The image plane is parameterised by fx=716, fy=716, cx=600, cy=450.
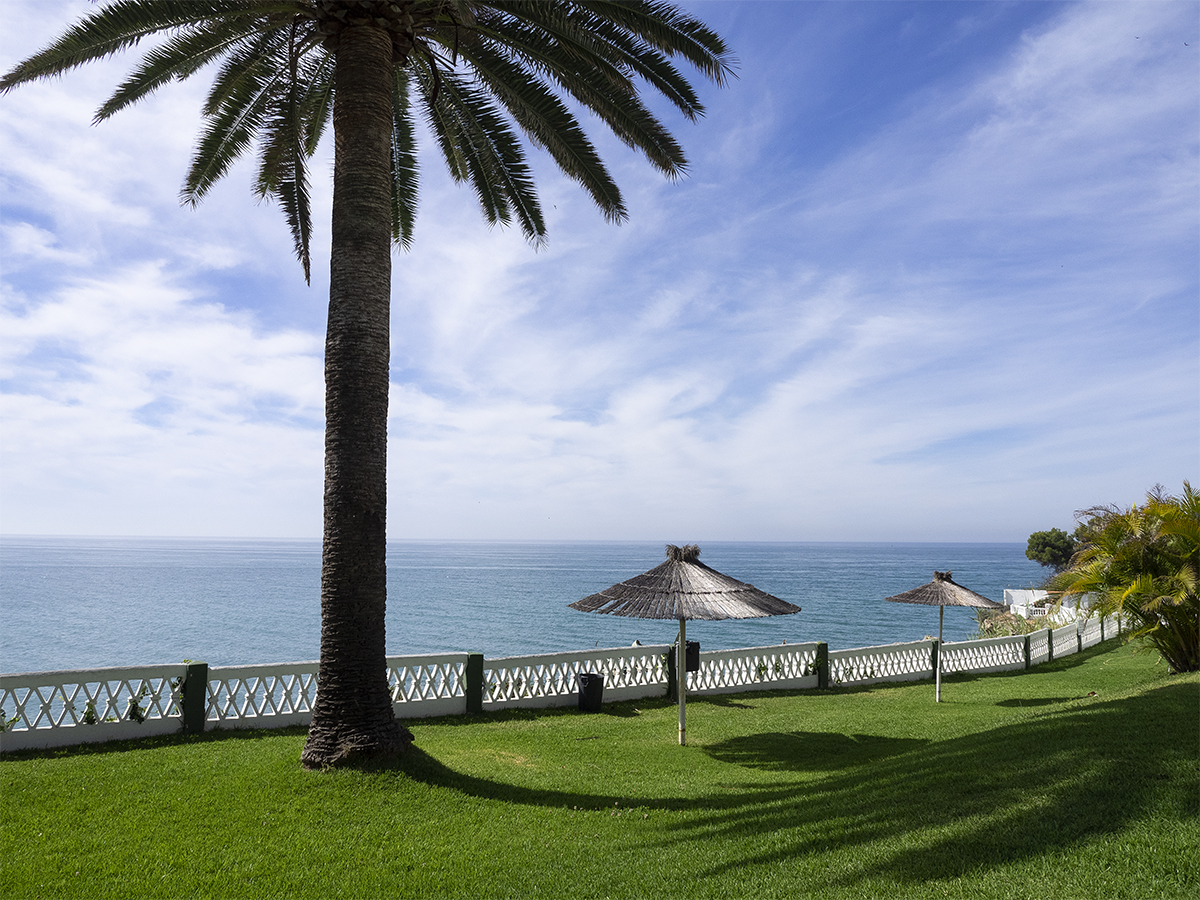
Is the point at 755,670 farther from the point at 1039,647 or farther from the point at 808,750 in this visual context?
the point at 1039,647

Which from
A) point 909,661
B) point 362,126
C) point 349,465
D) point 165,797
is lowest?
point 909,661

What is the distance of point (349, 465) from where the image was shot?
8547mm

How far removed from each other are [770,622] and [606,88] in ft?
205

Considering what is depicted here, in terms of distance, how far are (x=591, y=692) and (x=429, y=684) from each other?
3.15 metres

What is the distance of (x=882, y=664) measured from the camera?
19.2m

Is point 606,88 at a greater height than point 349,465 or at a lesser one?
greater

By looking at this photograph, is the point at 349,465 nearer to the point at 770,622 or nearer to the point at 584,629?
the point at 584,629

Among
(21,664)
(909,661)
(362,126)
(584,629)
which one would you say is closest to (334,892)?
(362,126)

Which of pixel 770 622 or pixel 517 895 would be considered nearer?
pixel 517 895

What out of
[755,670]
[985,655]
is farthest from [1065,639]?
[755,670]

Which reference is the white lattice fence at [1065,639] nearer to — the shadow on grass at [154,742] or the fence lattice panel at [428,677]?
the fence lattice panel at [428,677]

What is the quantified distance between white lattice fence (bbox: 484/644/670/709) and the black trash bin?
355 mm

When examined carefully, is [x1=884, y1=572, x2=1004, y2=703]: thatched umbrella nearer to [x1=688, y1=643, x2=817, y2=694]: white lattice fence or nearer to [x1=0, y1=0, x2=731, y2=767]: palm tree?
[x1=688, y1=643, x2=817, y2=694]: white lattice fence

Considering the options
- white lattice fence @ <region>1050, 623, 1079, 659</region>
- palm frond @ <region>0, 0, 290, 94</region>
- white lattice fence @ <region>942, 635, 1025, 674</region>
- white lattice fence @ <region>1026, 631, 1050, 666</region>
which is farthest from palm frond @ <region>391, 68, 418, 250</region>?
white lattice fence @ <region>1050, 623, 1079, 659</region>
